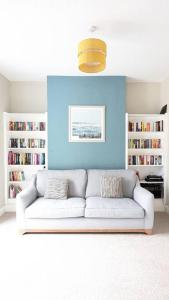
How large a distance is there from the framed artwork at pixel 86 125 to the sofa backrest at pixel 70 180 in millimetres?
710

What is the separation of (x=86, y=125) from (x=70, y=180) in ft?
3.74

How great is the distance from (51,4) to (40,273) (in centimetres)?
273

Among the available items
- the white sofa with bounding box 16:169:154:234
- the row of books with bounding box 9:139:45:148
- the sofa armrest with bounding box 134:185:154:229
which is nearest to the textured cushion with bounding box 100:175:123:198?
the white sofa with bounding box 16:169:154:234

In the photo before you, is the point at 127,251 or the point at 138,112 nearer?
the point at 127,251

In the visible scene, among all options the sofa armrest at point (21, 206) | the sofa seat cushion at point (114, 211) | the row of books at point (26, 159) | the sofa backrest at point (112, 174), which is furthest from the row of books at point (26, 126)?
the sofa seat cushion at point (114, 211)

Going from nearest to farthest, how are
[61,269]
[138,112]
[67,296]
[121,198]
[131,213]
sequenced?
[67,296] → [61,269] → [131,213] → [121,198] → [138,112]

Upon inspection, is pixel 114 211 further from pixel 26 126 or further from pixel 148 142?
pixel 26 126

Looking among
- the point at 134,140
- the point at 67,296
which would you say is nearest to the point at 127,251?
the point at 67,296

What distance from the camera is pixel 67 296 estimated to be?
2.01m

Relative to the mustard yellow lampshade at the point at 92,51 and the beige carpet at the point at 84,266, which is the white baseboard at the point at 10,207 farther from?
the mustard yellow lampshade at the point at 92,51

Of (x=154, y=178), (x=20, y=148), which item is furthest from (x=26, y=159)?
(x=154, y=178)

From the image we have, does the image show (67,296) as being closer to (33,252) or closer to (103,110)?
(33,252)

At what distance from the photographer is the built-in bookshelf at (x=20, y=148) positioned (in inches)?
179

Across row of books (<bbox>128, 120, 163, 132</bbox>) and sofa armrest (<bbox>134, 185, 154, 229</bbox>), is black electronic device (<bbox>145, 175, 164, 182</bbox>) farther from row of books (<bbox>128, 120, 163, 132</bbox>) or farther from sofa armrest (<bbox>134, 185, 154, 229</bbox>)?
sofa armrest (<bbox>134, 185, 154, 229</bbox>)
